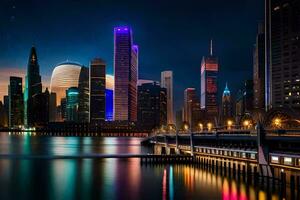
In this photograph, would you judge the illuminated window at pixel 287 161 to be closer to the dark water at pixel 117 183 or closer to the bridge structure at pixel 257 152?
the bridge structure at pixel 257 152

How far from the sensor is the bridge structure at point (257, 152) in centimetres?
6425

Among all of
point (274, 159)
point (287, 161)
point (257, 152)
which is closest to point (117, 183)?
point (257, 152)

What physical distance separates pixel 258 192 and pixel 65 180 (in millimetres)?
36743

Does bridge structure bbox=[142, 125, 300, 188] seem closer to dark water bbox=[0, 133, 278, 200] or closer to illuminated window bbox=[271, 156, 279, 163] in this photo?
illuminated window bbox=[271, 156, 279, 163]

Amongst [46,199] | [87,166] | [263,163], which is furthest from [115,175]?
[263,163]

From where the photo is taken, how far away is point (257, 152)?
72.9 meters

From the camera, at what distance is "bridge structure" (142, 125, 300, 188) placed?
64250 millimetres

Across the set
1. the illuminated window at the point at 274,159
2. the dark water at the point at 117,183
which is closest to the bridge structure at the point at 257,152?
the illuminated window at the point at 274,159

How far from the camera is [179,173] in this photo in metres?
94.8

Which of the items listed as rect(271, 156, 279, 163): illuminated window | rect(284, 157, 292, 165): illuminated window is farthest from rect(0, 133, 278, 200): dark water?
rect(284, 157, 292, 165): illuminated window

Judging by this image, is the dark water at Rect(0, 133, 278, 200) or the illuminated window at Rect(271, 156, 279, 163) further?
the dark water at Rect(0, 133, 278, 200)

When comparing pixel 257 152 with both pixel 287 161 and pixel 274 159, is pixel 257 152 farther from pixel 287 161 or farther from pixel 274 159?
pixel 287 161

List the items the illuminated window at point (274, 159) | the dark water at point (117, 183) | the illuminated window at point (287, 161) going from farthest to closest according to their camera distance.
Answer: the dark water at point (117, 183)
the illuminated window at point (274, 159)
the illuminated window at point (287, 161)

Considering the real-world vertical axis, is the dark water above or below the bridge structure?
below
